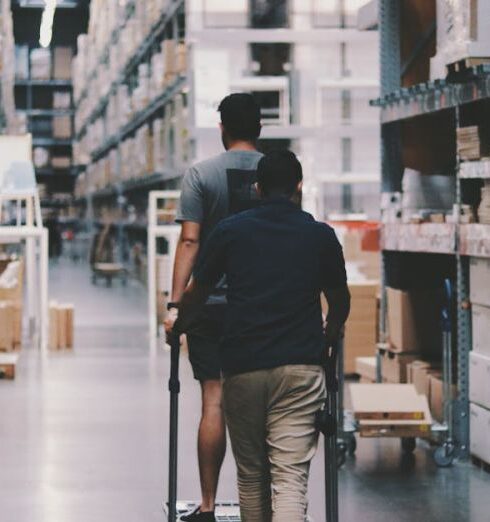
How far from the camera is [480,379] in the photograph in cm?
617

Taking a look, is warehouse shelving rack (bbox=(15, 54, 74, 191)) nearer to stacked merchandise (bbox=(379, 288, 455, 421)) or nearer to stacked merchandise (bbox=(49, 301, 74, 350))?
stacked merchandise (bbox=(49, 301, 74, 350))

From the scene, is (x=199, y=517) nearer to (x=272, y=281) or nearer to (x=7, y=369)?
(x=272, y=281)

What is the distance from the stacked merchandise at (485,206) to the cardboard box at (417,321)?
120 centimetres

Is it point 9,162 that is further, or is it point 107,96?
point 107,96

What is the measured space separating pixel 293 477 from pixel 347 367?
238 inches

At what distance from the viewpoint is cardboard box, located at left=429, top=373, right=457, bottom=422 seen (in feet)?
22.5

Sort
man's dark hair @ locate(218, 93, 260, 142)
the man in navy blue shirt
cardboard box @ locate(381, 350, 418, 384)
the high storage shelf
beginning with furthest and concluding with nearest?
the high storage shelf
cardboard box @ locate(381, 350, 418, 384)
man's dark hair @ locate(218, 93, 260, 142)
the man in navy blue shirt

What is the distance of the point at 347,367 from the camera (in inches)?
383

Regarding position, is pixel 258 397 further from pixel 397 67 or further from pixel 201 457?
pixel 397 67

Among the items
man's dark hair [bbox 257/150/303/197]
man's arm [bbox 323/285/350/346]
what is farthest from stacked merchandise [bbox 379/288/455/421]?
man's dark hair [bbox 257/150/303/197]

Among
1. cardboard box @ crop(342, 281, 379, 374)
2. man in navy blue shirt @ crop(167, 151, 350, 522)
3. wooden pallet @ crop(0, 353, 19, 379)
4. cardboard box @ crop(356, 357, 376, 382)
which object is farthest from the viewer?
wooden pallet @ crop(0, 353, 19, 379)

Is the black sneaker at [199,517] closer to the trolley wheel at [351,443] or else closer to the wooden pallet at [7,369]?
the trolley wheel at [351,443]

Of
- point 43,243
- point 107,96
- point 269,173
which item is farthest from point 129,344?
point 107,96

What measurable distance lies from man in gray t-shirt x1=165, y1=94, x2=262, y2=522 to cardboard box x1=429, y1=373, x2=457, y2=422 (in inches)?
87.0
